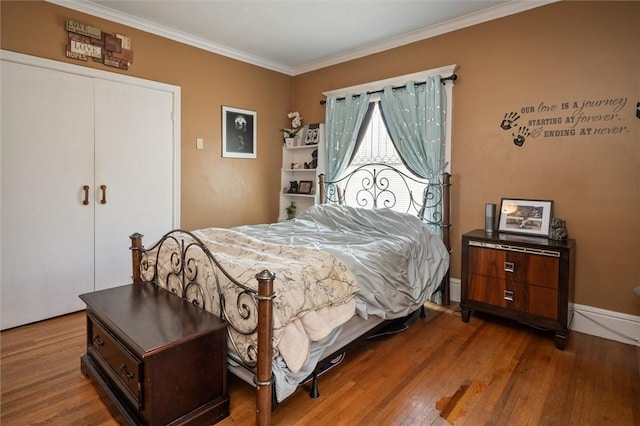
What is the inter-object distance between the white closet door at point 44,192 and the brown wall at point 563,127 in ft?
10.8

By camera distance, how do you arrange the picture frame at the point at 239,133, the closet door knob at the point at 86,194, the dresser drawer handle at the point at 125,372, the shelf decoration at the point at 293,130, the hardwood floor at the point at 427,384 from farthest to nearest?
the shelf decoration at the point at 293,130 < the picture frame at the point at 239,133 < the closet door knob at the point at 86,194 < the hardwood floor at the point at 427,384 < the dresser drawer handle at the point at 125,372

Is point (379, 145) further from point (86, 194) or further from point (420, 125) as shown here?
point (86, 194)

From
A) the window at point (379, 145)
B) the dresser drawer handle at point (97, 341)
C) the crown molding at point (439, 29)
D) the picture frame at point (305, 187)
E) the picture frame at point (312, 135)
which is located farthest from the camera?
the picture frame at point (305, 187)

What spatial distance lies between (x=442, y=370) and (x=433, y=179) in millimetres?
1805

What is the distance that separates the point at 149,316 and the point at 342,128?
2980 millimetres

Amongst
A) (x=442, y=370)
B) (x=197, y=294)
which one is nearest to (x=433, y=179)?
(x=442, y=370)

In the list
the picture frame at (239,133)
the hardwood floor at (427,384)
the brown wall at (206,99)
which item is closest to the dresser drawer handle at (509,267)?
the hardwood floor at (427,384)

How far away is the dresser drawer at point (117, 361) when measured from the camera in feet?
5.10

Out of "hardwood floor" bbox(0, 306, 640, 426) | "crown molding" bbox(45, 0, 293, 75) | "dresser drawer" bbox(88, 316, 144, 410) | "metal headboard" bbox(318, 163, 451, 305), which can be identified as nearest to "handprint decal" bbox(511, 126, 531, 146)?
"metal headboard" bbox(318, 163, 451, 305)

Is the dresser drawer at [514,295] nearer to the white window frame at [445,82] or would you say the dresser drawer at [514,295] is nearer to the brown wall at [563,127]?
the brown wall at [563,127]

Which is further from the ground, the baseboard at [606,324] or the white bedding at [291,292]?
the white bedding at [291,292]

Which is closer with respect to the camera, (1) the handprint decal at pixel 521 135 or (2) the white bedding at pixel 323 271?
(2) the white bedding at pixel 323 271

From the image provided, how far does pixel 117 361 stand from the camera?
175cm

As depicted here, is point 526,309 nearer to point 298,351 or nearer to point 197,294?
point 298,351
